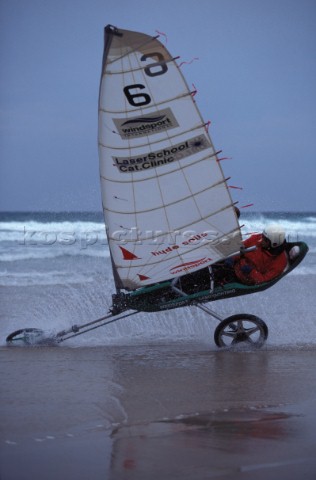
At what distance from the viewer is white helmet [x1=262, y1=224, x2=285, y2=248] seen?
26.0 feet

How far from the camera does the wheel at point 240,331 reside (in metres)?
7.82

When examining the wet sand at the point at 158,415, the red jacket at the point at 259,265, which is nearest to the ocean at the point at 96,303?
the red jacket at the point at 259,265

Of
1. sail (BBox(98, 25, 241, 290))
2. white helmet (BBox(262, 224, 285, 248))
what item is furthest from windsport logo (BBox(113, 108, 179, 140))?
white helmet (BBox(262, 224, 285, 248))

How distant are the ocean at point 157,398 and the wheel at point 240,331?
0.13m

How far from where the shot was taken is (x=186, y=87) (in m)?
7.73

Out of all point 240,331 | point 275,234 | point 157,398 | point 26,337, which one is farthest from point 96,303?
point 157,398

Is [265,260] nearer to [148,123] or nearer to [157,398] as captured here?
[148,123]

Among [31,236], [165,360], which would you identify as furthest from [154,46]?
[31,236]

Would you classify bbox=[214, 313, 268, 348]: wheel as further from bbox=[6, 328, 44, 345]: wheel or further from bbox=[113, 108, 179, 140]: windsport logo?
bbox=[113, 108, 179, 140]: windsport logo

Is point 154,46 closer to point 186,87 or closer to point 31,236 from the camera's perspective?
point 186,87

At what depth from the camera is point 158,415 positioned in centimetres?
513

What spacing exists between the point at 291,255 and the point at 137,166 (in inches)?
74.2

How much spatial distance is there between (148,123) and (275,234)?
175cm

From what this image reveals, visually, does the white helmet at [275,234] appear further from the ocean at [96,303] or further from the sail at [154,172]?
the ocean at [96,303]
